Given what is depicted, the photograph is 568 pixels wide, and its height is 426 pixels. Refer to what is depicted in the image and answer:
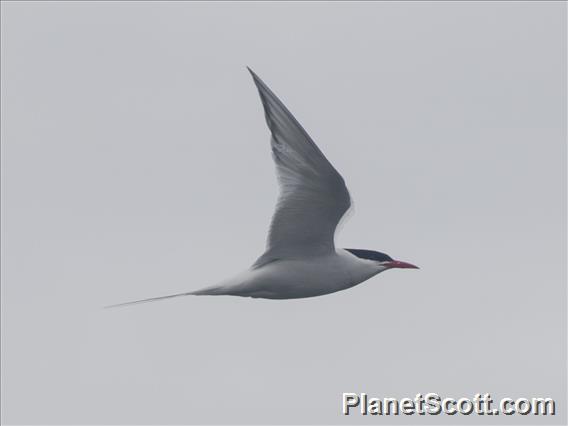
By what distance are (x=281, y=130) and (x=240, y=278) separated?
192cm

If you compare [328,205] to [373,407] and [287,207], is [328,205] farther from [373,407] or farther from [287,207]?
[373,407]

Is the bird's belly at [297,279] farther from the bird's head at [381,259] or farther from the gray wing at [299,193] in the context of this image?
the bird's head at [381,259]

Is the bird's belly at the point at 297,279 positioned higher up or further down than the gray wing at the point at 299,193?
further down

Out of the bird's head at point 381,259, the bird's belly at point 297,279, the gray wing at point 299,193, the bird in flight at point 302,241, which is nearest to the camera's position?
the gray wing at point 299,193

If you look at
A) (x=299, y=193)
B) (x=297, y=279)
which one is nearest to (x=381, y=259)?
(x=297, y=279)

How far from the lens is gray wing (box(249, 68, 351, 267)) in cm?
1220

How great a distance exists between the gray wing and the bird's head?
55cm

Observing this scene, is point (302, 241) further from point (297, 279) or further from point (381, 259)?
point (381, 259)

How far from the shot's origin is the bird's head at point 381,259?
554 inches

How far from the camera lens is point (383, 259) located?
46.6 feet

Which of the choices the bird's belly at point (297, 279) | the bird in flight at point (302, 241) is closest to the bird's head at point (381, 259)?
the bird in flight at point (302, 241)

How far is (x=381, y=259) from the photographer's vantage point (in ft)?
46.6

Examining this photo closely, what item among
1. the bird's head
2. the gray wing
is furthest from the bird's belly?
the bird's head

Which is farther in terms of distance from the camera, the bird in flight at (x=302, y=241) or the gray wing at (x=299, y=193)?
the bird in flight at (x=302, y=241)
